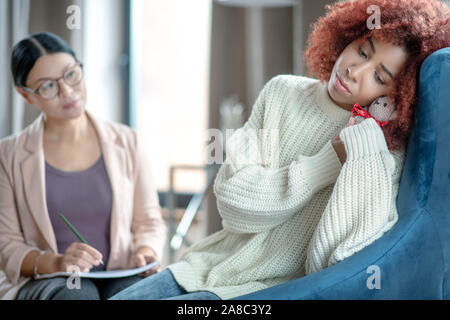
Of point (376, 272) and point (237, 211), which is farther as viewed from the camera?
point (237, 211)

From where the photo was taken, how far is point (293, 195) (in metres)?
0.91

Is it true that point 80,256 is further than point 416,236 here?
Yes

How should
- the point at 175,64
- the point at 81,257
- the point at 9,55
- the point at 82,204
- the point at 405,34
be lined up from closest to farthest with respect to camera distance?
1. the point at 405,34
2. the point at 81,257
3. the point at 82,204
4. the point at 9,55
5. the point at 175,64

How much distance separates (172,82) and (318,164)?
220 centimetres

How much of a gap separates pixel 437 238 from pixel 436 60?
1.02 feet

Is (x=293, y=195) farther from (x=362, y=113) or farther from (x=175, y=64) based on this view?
(x=175, y=64)

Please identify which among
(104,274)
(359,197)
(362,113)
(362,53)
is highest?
(362,53)

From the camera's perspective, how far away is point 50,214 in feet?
4.01

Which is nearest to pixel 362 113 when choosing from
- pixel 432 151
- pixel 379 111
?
pixel 379 111

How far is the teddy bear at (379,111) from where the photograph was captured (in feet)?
2.92

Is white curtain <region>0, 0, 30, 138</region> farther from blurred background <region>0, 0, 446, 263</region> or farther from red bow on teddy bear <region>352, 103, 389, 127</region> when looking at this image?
red bow on teddy bear <region>352, 103, 389, 127</region>

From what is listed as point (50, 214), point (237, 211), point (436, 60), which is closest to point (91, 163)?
point (50, 214)

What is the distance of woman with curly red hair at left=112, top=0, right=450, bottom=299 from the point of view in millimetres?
866
